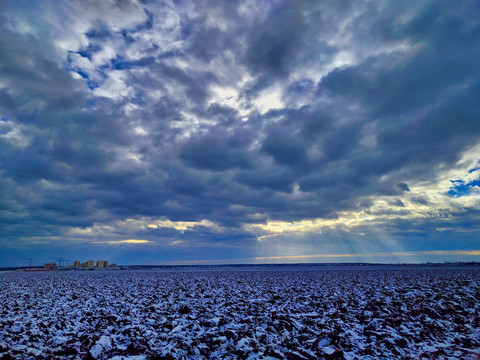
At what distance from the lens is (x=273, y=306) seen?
17562 mm

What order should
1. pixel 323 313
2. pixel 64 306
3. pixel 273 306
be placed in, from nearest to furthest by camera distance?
1. pixel 323 313
2. pixel 273 306
3. pixel 64 306

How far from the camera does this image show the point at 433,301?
18250 mm

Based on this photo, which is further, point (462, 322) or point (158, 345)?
point (462, 322)

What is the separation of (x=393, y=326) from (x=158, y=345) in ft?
34.3

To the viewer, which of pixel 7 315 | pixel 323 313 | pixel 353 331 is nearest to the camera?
pixel 353 331

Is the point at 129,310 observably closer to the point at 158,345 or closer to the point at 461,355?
the point at 158,345

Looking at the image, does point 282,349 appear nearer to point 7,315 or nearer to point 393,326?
point 393,326

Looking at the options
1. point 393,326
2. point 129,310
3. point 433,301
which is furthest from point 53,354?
point 433,301

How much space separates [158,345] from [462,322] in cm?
1441

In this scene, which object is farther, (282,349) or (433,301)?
(433,301)

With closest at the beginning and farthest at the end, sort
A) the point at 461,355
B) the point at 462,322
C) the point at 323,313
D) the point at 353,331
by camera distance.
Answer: the point at 461,355, the point at 353,331, the point at 462,322, the point at 323,313

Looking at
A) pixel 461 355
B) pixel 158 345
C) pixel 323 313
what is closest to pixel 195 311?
pixel 158 345

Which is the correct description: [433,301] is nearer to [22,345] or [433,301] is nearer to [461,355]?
[461,355]

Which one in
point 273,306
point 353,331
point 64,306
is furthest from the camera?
point 64,306
